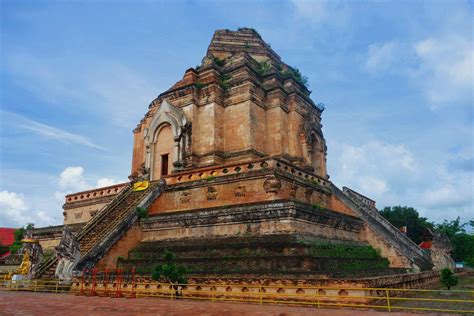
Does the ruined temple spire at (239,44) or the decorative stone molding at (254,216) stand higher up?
the ruined temple spire at (239,44)

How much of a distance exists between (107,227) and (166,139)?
7334mm

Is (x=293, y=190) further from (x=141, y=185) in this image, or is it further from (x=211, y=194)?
(x=141, y=185)

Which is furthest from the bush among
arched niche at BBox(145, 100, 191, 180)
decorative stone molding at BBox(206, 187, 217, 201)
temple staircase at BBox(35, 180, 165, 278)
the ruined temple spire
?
the ruined temple spire

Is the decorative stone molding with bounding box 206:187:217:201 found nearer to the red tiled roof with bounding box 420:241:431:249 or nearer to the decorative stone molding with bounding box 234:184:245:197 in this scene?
the decorative stone molding with bounding box 234:184:245:197

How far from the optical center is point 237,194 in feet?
51.0

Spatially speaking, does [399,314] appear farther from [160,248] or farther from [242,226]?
[160,248]

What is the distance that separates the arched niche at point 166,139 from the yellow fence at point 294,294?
9071mm

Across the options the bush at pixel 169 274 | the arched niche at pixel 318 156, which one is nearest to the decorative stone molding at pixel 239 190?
the bush at pixel 169 274

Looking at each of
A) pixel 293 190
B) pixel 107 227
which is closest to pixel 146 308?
pixel 107 227

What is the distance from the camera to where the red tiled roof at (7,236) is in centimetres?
4281

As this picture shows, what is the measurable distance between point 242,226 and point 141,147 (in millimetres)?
13583

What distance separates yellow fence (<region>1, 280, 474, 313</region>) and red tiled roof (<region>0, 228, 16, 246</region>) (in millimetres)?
35039

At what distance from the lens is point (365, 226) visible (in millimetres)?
16766

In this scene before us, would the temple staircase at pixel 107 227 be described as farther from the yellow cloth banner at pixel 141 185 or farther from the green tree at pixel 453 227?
the green tree at pixel 453 227
